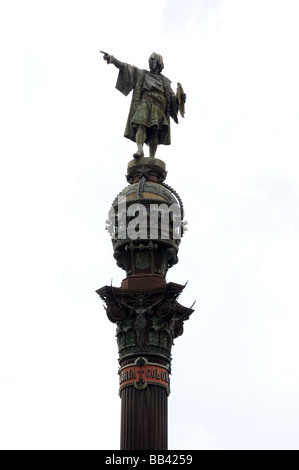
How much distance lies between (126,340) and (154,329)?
4.38 feet

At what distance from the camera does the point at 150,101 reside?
49781mm

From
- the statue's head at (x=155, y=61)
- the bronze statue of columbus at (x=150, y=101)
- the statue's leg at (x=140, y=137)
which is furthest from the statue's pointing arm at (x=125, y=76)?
the statue's leg at (x=140, y=137)

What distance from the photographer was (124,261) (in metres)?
46.0

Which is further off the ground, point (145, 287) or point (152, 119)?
point (152, 119)

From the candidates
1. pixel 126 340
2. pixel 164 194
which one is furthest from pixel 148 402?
pixel 164 194

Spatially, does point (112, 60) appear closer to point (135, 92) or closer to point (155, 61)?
point (135, 92)

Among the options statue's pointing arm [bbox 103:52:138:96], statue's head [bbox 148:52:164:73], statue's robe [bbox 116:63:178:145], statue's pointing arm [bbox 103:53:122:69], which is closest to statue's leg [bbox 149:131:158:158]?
statue's robe [bbox 116:63:178:145]

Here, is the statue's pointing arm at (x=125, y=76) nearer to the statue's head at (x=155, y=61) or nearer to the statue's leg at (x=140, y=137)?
the statue's head at (x=155, y=61)

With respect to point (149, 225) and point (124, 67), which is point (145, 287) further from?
point (124, 67)

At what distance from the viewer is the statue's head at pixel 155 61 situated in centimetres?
5022

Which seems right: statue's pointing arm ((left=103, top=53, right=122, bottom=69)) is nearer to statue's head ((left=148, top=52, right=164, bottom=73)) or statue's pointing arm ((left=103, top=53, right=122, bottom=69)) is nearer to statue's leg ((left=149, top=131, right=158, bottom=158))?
statue's head ((left=148, top=52, right=164, bottom=73))
